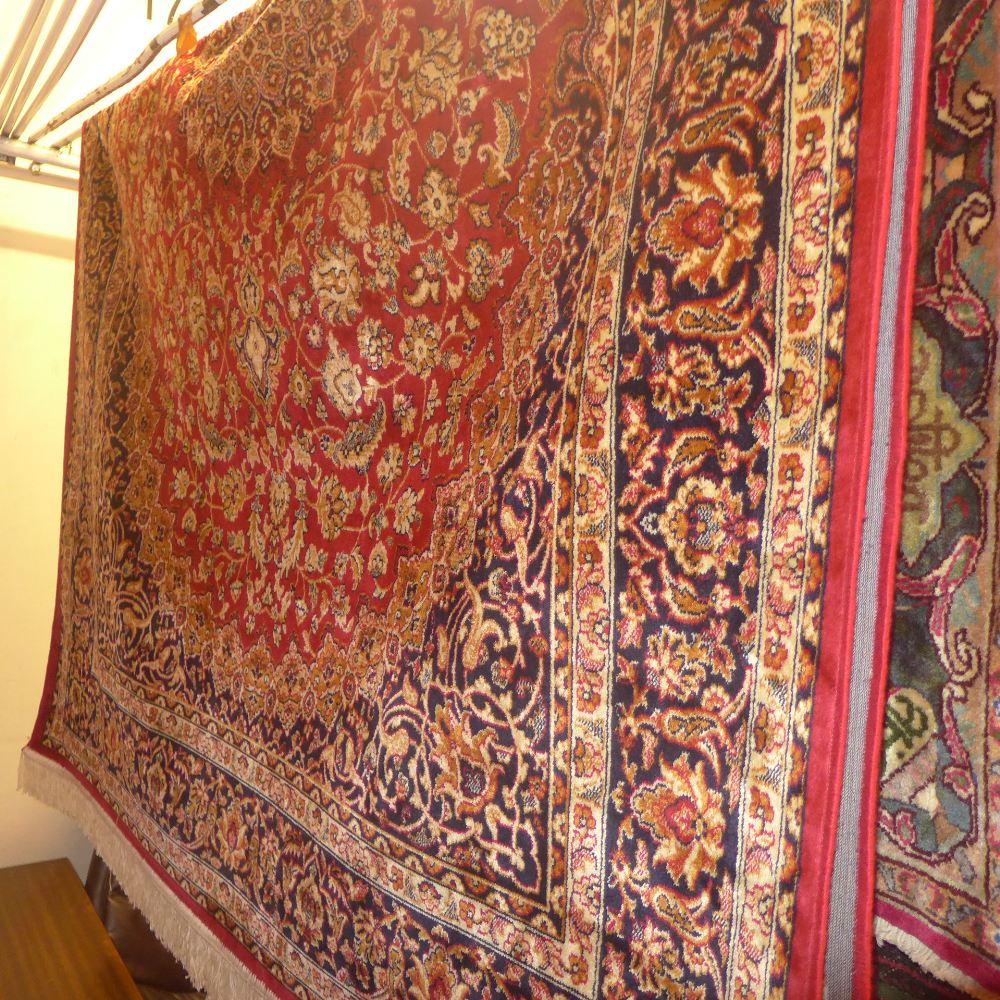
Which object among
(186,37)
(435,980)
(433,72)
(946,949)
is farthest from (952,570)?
(186,37)

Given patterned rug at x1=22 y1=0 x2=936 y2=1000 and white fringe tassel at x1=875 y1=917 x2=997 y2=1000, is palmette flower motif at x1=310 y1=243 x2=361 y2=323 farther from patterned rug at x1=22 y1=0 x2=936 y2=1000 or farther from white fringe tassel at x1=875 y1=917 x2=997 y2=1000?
white fringe tassel at x1=875 y1=917 x2=997 y2=1000

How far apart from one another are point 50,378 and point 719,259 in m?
1.87

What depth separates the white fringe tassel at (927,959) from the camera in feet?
1.80

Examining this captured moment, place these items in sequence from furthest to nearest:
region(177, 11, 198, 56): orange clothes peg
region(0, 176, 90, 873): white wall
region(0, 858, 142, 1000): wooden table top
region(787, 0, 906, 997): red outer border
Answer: region(0, 176, 90, 873): white wall → region(0, 858, 142, 1000): wooden table top → region(177, 11, 198, 56): orange clothes peg → region(787, 0, 906, 997): red outer border

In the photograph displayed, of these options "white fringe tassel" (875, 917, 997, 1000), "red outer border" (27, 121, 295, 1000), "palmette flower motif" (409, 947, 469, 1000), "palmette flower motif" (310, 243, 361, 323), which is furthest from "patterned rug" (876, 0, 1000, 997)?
"red outer border" (27, 121, 295, 1000)

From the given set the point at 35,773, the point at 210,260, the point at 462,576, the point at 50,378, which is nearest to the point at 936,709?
the point at 462,576

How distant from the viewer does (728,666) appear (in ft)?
1.99

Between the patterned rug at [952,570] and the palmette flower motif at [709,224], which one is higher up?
the palmette flower motif at [709,224]

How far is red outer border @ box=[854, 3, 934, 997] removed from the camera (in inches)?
21.0

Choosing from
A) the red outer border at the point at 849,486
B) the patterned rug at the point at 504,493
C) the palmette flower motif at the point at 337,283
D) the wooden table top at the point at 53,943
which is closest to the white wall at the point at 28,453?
the wooden table top at the point at 53,943

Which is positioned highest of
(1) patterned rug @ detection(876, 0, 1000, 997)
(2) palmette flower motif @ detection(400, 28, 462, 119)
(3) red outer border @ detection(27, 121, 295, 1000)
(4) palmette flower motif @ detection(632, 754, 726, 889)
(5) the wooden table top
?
(2) palmette flower motif @ detection(400, 28, 462, 119)

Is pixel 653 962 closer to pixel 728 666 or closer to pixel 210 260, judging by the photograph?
pixel 728 666

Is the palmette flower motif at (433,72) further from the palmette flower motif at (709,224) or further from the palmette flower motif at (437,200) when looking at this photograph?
the palmette flower motif at (709,224)

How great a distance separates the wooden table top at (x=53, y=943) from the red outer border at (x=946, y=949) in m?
1.35
